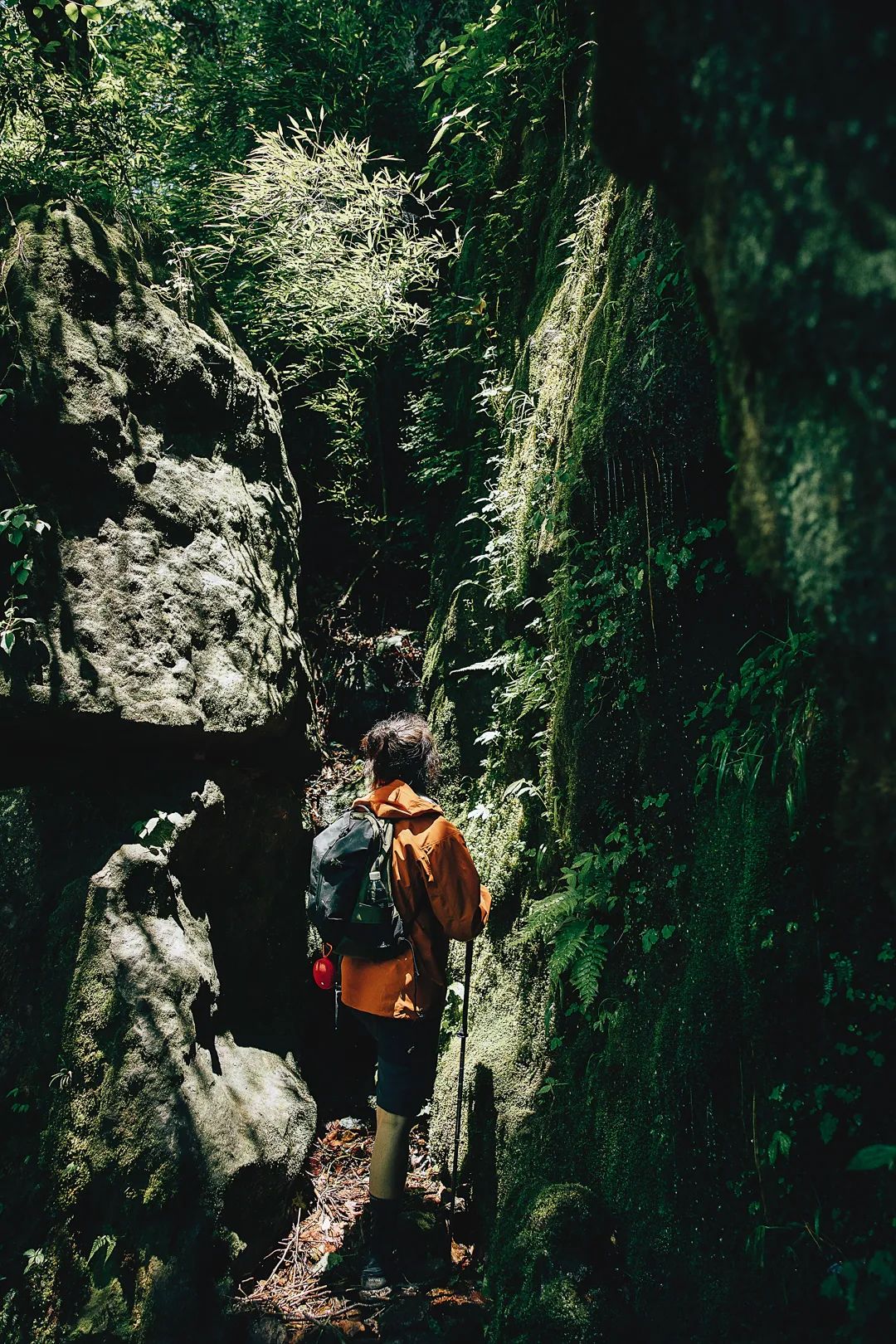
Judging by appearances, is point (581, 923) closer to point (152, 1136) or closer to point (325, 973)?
point (325, 973)

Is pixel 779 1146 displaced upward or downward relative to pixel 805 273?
downward

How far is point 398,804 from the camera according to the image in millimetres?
4305

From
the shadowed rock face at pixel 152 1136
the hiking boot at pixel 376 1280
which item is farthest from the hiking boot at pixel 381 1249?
the shadowed rock face at pixel 152 1136

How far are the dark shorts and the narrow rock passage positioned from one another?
0.73 metres

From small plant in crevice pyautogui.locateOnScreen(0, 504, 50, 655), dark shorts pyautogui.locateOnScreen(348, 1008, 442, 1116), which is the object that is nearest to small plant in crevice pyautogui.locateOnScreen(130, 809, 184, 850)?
small plant in crevice pyautogui.locateOnScreen(0, 504, 50, 655)

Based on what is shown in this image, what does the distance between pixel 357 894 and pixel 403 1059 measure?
3.16 ft

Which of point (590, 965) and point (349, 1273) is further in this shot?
point (349, 1273)

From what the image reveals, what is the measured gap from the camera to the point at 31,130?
6594mm

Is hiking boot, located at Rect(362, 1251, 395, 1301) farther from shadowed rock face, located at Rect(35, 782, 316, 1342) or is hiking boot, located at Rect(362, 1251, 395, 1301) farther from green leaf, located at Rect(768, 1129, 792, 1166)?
green leaf, located at Rect(768, 1129, 792, 1166)

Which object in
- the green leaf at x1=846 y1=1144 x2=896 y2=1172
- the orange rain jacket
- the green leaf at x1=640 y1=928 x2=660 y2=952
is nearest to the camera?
the green leaf at x1=846 y1=1144 x2=896 y2=1172

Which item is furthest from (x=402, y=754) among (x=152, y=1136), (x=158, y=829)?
(x=152, y=1136)

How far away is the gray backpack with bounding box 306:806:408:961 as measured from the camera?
162 inches

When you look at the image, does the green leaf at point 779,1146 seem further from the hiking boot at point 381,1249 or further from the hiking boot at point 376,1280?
the hiking boot at point 376,1280

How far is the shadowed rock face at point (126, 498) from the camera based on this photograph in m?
4.64
